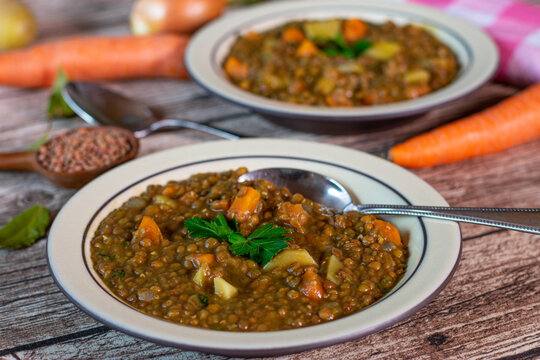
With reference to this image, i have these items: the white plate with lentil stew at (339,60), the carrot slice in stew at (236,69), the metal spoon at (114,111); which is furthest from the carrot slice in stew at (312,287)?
the carrot slice in stew at (236,69)

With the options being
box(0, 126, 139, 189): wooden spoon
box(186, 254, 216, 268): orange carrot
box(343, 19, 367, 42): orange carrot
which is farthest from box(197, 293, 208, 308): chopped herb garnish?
box(343, 19, 367, 42): orange carrot

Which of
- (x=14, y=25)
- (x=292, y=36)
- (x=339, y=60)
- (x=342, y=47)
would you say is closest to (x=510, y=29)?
(x=342, y=47)

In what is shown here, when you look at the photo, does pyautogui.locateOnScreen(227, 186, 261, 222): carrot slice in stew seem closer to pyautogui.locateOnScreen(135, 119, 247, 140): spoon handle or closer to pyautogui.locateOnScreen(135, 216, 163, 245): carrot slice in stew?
pyautogui.locateOnScreen(135, 216, 163, 245): carrot slice in stew

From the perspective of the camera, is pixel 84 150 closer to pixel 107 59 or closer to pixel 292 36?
pixel 107 59

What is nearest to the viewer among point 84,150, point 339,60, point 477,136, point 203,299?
point 203,299

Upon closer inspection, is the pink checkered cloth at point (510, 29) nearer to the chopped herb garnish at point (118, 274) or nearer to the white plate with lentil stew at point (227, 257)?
the white plate with lentil stew at point (227, 257)

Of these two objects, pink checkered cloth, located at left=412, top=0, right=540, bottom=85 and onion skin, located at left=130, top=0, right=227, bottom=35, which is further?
onion skin, located at left=130, top=0, right=227, bottom=35
